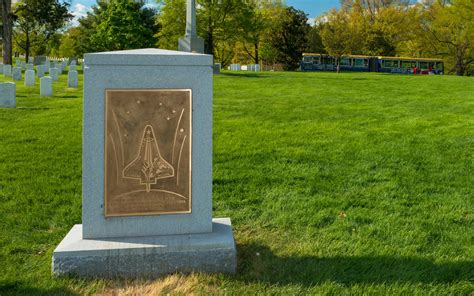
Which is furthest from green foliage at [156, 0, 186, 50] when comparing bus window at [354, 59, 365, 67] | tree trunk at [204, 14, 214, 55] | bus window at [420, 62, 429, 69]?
bus window at [420, 62, 429, 69]

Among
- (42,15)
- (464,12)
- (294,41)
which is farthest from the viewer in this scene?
(294,41)

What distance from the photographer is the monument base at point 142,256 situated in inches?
127

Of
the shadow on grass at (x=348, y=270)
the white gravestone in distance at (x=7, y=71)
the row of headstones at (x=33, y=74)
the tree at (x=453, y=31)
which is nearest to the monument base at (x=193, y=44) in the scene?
the row of headstones at (x=33, y=74)

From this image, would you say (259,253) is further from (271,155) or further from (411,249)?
(271,155)

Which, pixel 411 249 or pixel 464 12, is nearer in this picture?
pixel 411 249

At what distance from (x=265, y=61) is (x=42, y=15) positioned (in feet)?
112

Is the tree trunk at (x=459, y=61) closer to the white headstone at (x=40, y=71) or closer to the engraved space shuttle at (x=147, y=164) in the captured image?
the white headstone at (x=40, y=71)

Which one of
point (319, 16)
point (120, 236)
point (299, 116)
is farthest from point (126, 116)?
point (319, 16)

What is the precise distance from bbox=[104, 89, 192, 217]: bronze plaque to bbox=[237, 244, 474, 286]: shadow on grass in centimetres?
73

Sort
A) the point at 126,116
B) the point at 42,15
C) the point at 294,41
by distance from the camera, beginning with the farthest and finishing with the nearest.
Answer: the point at 294,41 < the point at 42,15 < the point at 126,116

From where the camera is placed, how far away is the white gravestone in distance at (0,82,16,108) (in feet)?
39.7

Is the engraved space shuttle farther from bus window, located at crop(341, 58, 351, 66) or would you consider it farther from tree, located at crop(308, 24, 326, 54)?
tree, located at crop(308, 24, 326, 54)

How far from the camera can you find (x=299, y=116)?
1092 cm

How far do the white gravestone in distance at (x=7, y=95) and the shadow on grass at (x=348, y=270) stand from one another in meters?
10.7
